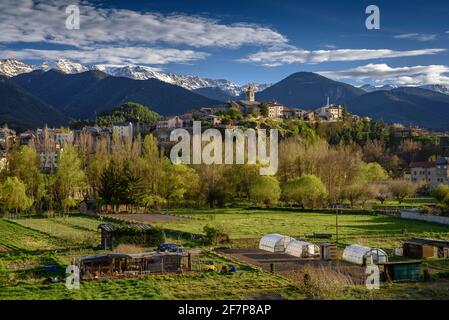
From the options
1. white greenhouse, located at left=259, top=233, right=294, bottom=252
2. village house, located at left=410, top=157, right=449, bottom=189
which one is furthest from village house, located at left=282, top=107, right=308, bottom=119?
white greenhouse, located at left=259, top=233, right=294, bottom=252

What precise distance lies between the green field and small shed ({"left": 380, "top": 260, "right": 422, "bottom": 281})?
72cm

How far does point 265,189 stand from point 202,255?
101 feet

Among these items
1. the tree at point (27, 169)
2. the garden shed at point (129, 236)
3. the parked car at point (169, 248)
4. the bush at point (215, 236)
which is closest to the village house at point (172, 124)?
the tree at point (27, 169)

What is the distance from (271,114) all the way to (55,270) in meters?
99.1

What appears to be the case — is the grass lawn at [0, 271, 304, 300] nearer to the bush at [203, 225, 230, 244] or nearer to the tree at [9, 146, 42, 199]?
the bush at [203, 225, 230, 244]

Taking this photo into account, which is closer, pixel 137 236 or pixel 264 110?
pixel 137 236

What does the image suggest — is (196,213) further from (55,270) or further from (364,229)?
(55,270)

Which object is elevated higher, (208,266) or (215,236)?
(215,236)

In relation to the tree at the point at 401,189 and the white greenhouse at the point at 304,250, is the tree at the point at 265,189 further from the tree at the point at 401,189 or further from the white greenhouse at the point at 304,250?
the white greenhouse at the point at 304,250

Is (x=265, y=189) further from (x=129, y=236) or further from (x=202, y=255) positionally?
(x=202, y=255)

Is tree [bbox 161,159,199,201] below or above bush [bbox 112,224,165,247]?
above

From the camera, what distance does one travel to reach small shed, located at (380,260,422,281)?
19.8 meters

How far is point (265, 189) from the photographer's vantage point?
181ft

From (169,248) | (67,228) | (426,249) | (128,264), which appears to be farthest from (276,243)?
(67,228)
